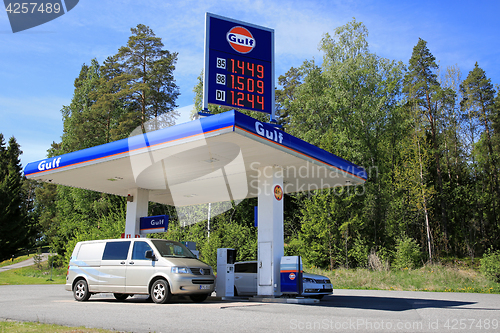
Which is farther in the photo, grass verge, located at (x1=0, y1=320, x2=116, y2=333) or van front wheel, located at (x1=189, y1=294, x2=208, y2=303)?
van front wheel, located at (x1=189, y1=294, x2=208, y2=303)

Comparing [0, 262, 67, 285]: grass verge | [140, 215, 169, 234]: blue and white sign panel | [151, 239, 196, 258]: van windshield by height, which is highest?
[140, 215, 169, 234]: blue and white sign panel

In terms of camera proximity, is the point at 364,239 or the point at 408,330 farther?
the point at 364,239

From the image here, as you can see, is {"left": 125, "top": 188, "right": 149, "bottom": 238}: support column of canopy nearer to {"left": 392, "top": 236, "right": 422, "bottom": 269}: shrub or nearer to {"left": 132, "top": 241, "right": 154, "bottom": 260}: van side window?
{"left": 132, "top": 241, "right": 154, "bottom": 260}: van side window

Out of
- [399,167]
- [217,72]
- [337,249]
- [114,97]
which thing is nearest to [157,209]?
[114,97]

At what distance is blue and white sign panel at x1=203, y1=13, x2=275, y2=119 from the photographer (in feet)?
43.6

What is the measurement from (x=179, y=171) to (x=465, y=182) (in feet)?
120

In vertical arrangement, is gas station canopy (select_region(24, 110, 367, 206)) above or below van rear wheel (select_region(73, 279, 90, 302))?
above

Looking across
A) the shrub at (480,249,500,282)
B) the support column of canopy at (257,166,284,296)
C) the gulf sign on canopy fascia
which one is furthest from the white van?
the shrub at (480,249,500,282)

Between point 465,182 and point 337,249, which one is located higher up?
point 465,182

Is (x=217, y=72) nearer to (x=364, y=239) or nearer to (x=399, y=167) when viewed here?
(x=364, y=239)

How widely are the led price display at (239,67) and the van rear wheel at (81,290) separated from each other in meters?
6.81

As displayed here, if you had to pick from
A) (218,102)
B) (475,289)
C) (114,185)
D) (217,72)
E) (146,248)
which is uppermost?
(217,72)

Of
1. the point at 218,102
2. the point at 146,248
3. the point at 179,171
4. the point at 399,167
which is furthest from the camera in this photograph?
the point at 399,167

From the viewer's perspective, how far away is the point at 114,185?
690 inches
